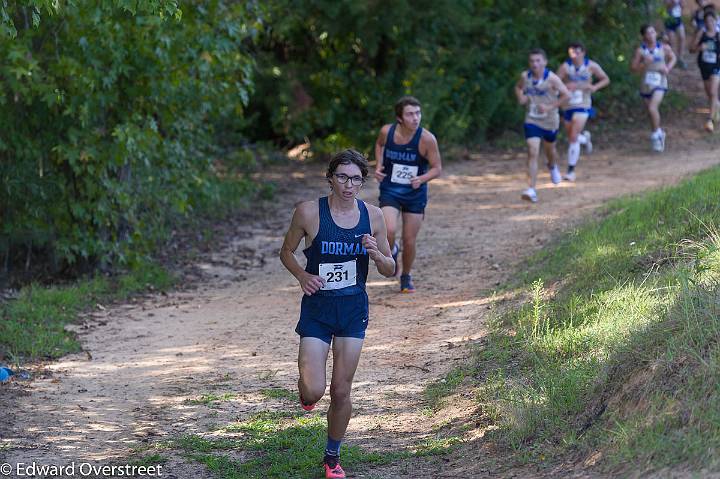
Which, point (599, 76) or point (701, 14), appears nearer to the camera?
point (599, 76)

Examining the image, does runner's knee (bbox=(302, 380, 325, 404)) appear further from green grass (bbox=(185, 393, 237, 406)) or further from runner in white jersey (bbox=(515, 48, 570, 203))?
runner in white jersey (bbox=(515, 48, 570, 203))

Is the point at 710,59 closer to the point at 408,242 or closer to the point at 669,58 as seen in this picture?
the point at 669,58

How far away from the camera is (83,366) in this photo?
8633mm

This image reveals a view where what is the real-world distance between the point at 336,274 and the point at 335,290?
90 mm

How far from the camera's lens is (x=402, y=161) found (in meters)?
9.74

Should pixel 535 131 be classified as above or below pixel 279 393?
above

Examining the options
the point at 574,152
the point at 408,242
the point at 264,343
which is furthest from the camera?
the point at 574,152

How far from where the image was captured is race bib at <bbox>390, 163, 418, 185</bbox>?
32.0 feet

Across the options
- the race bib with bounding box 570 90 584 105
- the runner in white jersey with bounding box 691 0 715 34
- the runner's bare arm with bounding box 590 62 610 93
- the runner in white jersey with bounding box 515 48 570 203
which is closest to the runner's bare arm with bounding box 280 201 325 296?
the runner in white jersey with bounding box 515 48 570 203

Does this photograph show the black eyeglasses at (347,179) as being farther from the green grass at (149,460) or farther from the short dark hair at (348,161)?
the green grass at (149,460)

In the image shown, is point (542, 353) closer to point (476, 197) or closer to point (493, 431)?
point (493, 431)

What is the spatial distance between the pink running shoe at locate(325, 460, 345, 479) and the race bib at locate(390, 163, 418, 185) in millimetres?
4199

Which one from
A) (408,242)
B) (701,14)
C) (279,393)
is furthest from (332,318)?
(701,14)

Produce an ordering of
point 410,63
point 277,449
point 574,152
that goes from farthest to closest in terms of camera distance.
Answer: point 410,63, point 574,152, point 277,449
